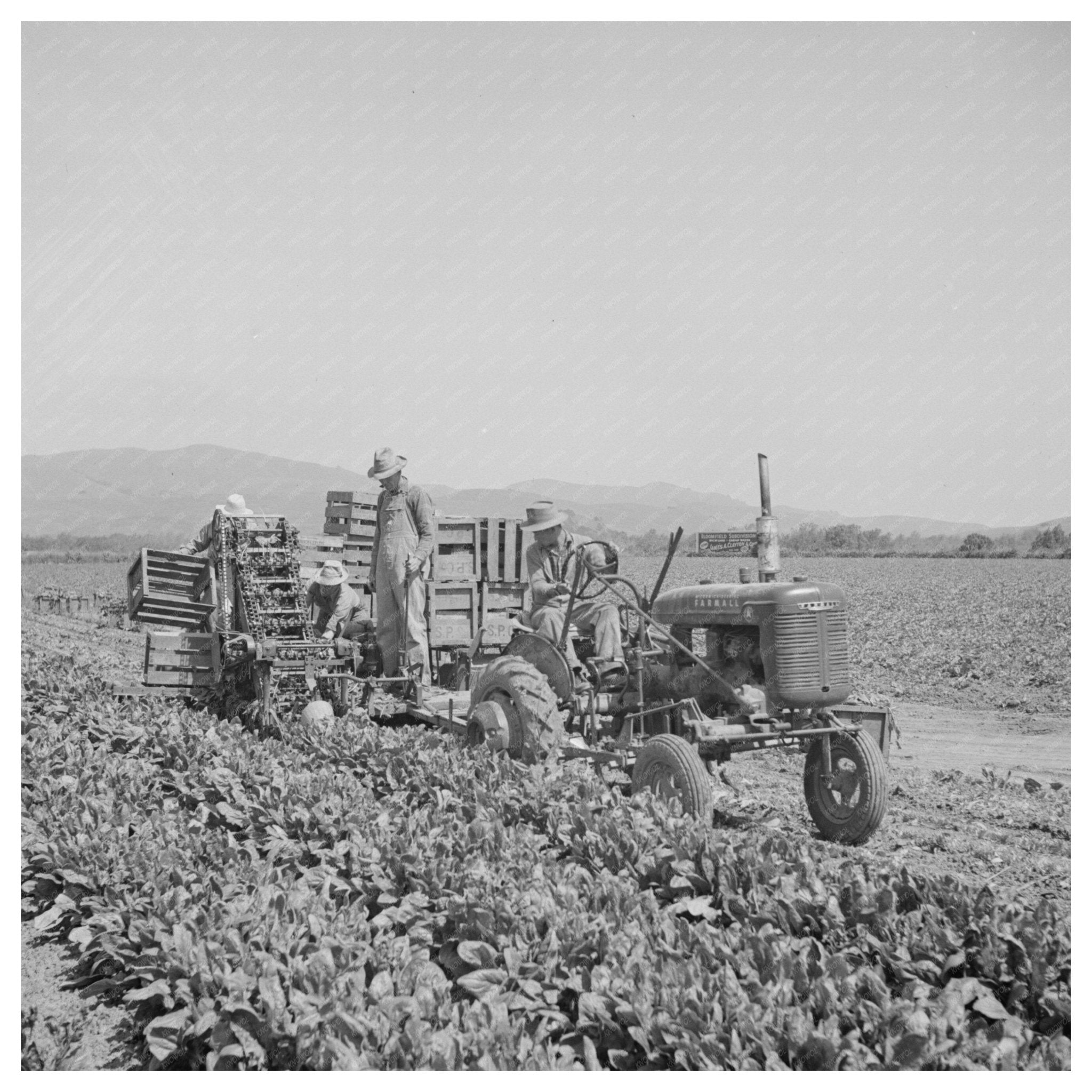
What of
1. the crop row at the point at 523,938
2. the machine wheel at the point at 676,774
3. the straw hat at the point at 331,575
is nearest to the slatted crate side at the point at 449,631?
the straw hat at the point at 331,575

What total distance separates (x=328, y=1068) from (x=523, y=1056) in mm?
616

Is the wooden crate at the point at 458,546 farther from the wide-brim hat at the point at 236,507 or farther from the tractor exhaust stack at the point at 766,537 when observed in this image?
the tractor exhaust stack at the point at 766,537

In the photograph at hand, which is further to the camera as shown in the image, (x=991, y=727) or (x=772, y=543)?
(x=991, y=727)

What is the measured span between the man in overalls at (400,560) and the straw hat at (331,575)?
766 millimetres

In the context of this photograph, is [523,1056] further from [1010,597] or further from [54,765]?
[1010,597]

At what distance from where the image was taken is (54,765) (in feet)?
22.7

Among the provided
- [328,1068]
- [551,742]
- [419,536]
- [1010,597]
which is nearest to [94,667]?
[419,536]

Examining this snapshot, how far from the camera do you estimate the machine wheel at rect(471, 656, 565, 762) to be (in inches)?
243

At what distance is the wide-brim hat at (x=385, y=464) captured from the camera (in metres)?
8.54

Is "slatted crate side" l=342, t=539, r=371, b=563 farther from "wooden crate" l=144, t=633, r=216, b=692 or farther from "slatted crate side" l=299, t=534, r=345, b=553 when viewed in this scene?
"wooden crate" l=144, t=633, r=216, b=692

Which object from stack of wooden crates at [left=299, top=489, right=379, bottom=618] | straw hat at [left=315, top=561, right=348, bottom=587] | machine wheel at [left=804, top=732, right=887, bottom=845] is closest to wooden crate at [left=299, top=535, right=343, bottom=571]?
stack of wooden crates at [left=299, top=489, right=379, bottom=618]

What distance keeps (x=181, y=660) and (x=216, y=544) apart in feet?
3.42

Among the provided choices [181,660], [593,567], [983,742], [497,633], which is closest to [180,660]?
[181,660]

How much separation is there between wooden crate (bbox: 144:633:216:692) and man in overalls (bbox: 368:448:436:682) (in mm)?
1486
